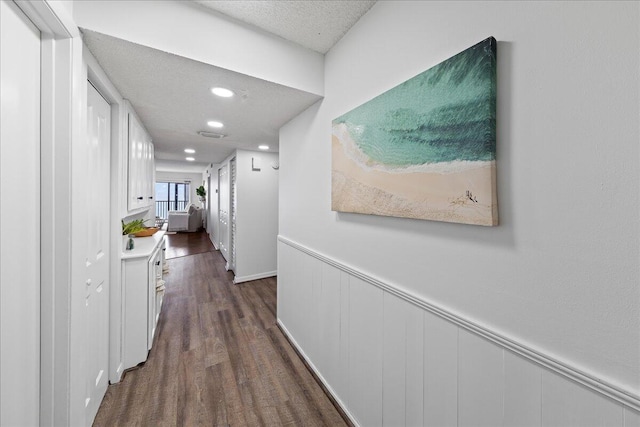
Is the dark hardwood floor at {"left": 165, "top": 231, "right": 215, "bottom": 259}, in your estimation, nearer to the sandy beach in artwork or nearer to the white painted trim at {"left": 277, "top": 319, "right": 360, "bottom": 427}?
the white painted trim at {"left": 277, "top": 319, "right": 360, "bottom": 427}

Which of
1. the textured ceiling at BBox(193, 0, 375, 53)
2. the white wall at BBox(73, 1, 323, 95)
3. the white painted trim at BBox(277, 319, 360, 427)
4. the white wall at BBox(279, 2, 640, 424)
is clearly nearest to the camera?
the white wall at BBox(279, 2, 640, 424)

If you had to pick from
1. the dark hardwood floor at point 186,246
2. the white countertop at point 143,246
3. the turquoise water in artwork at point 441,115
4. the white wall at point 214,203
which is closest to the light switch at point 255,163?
the white countertop at point 143,246

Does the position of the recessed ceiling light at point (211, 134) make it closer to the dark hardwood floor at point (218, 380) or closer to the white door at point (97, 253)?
the white door at point (97, 253)

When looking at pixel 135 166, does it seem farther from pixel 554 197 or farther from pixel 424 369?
pixel 554 197

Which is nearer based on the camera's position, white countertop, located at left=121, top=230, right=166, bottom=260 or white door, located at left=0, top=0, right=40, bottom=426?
white door, located at left=0, top=0, right=40, bottom=426

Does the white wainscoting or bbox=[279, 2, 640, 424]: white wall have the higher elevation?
bbox=[279, 2, 640, 424]: white wall

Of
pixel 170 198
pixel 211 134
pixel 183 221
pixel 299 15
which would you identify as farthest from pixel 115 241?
pixel 170 198

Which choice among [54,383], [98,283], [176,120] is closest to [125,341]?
[98,283]

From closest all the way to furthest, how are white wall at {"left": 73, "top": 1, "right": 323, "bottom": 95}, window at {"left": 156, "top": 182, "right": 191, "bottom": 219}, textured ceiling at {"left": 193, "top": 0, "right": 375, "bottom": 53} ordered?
white wall at {"left": 73, "top": 1, "right": 323, "bottom": 95}, textured ceiling at {"left": 193, "top": 0, "right": 375, "bottom": 53}, window at {"left": 156, "top": 182, "right": 191, "bottom": 219}

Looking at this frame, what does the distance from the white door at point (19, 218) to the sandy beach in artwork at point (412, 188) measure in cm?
132

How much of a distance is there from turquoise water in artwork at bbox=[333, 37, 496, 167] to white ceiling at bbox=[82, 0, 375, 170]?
65cm

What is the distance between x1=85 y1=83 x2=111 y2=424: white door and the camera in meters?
1.35

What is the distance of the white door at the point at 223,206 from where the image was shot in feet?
15.7

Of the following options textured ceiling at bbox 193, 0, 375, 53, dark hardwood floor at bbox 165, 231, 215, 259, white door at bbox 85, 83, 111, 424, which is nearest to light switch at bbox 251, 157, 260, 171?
white door at bbox 85, 83, 111, 424
